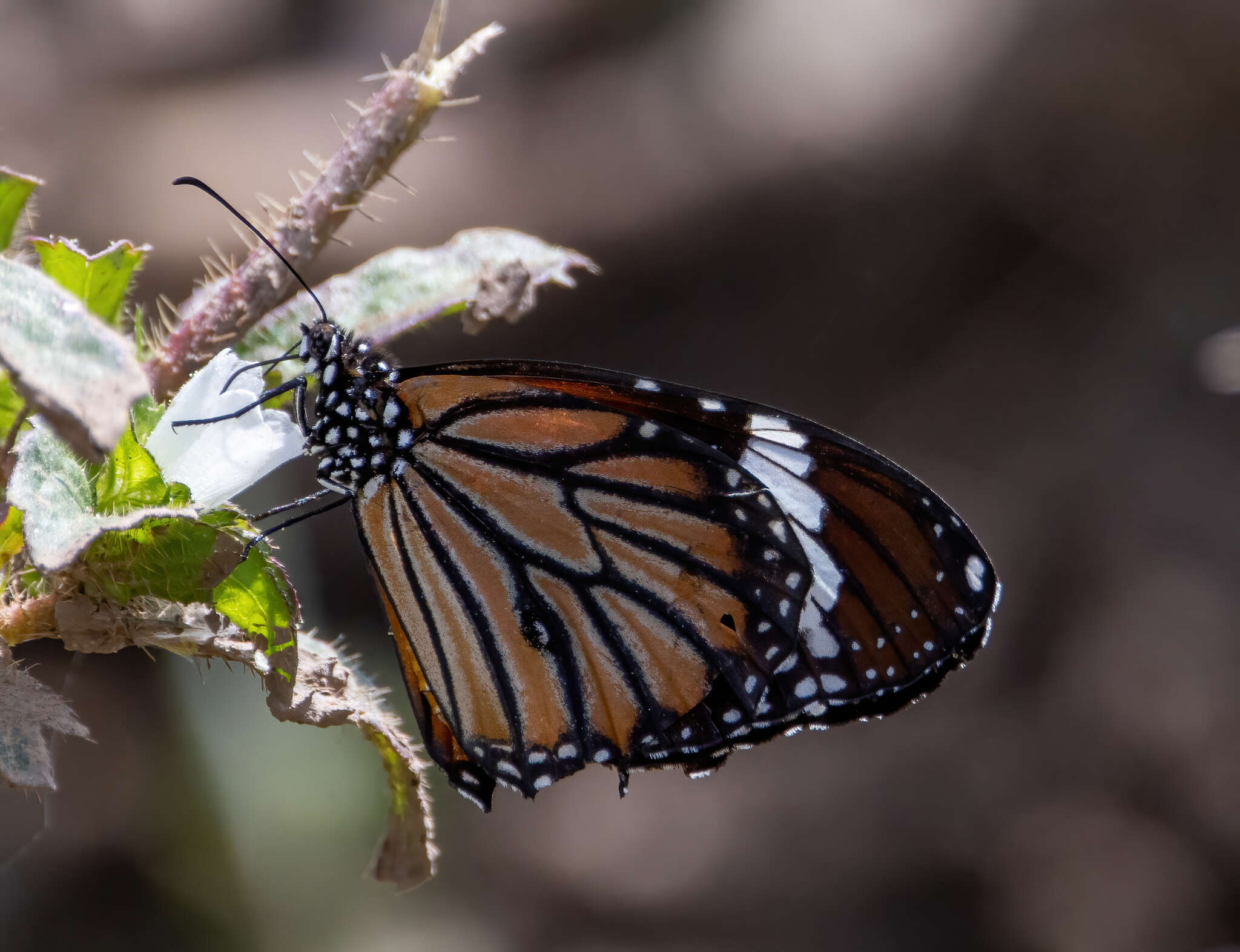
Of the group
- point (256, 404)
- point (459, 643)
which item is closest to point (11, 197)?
point (256, 404)

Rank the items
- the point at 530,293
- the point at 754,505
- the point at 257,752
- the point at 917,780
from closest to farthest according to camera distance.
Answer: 1. the point at 530,293
2. the point at 754,505
3. the point at 257,752
4. the point at 917,780

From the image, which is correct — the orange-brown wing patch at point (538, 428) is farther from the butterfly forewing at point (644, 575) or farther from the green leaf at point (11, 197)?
the green leaf at point (11, 197)

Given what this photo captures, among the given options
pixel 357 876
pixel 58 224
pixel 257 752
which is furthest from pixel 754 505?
pixel 58 224

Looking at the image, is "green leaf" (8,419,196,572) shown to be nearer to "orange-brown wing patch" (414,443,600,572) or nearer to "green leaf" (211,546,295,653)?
"green leaf" (211,546,295,653)

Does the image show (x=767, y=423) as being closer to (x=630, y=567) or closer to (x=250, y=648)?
(x=630, y=567)

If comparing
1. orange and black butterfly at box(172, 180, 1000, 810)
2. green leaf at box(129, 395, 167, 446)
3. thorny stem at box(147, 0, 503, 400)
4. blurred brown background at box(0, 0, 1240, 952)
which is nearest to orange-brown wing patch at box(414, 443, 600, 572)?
orange and black butterfly at box(172, 180, 1000, 810)

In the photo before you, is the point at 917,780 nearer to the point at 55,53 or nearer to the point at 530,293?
the point at 530,293
